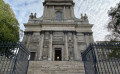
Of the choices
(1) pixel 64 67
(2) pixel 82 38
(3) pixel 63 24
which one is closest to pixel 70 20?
(3) pixel 63 24

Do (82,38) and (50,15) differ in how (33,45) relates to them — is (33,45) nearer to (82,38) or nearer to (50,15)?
(50,15)

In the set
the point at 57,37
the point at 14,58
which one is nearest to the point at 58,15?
the point at 57,37

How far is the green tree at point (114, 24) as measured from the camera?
46.6ft

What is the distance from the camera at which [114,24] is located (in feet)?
48.8

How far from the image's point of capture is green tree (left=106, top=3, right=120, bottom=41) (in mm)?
14210

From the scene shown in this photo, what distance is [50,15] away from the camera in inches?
771

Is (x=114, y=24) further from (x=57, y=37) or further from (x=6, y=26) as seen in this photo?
(x=6, y=26)

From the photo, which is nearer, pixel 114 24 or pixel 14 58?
pixel 14 58

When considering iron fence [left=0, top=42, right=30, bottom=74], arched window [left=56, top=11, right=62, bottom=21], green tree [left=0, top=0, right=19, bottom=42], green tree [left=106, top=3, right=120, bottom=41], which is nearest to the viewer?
iron fence [left=0, top=42, right=30, bottom=74]

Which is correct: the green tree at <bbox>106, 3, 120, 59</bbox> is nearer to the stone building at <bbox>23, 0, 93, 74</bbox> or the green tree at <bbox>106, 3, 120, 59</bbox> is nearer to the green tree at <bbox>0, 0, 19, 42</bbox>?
the stone building at <bbox>23, 0, 93, 74</bbox>

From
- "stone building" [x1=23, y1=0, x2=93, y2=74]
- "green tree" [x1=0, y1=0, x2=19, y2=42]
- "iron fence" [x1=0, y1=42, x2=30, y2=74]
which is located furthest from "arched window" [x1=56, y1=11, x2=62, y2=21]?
"iron fence" [x1=0, y1=42, x2=30, y2=74]

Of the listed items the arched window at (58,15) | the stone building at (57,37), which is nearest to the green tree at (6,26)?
the stone building at (57,37)

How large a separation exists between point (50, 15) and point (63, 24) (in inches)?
155

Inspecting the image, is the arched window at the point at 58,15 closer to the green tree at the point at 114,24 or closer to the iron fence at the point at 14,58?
the green tree at the point at 114,24
